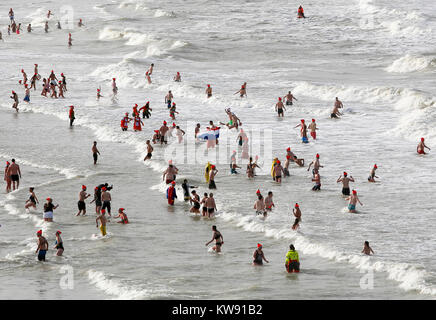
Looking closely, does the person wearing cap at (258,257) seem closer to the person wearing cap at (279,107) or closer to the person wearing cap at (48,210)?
the person wearing cap at (48,210)

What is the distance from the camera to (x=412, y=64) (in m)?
51.8

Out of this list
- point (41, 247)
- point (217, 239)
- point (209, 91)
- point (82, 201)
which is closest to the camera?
point (41, 247)

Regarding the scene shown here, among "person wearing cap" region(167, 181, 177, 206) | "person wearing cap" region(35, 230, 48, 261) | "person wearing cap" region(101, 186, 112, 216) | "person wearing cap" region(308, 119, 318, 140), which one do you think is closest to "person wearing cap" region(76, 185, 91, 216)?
"person wearing cap" region(101, 186, 112, 216)

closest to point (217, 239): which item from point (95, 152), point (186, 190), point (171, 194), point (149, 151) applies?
point (171, 194)

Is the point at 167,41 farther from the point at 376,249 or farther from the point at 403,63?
the point at 376,249

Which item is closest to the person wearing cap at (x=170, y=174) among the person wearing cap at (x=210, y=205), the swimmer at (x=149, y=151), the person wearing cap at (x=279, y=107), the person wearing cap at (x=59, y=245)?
the person wearing cap at (x=210, y=205)

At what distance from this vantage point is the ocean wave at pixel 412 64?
51.3 m

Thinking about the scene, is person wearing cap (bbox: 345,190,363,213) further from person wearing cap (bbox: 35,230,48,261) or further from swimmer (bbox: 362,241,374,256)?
person wearing cap (bbox: 35,230,48,261)

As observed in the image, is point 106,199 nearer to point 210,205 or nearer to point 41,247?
point 210,205

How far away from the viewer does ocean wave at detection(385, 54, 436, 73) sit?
5131 centimetres

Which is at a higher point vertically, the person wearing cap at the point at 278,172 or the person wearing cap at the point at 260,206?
the person wearing cap at the point at 278,172

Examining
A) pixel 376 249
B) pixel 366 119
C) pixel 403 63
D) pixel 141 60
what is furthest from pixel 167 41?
pixel 376 249

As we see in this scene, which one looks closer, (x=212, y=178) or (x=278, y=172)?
(x=212, y=178)

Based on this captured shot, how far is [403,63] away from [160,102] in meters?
17.7
